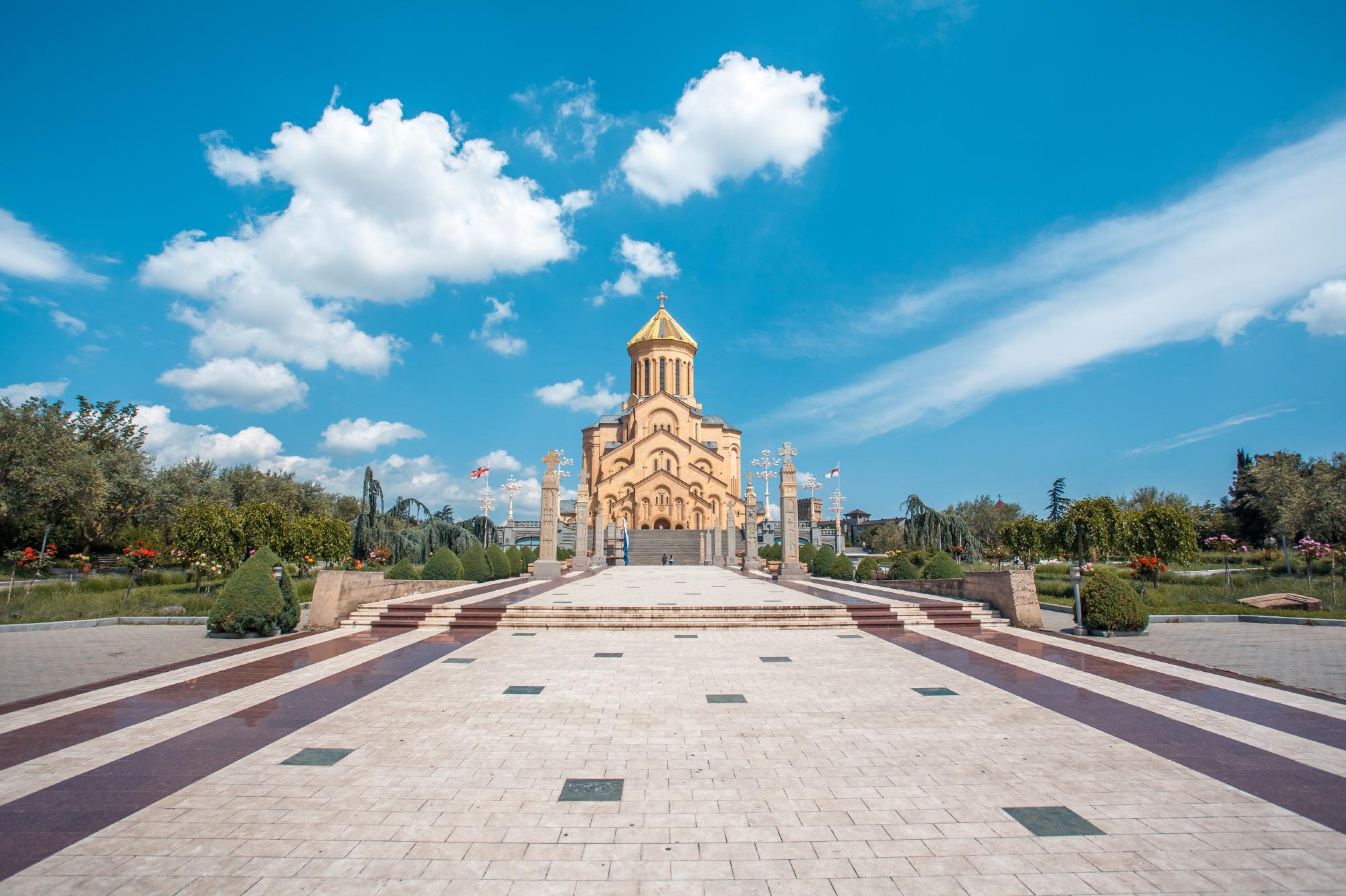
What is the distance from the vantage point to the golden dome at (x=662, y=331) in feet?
187

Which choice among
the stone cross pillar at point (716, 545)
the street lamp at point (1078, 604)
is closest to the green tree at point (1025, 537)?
the stone cross pillar at point (716, 545)

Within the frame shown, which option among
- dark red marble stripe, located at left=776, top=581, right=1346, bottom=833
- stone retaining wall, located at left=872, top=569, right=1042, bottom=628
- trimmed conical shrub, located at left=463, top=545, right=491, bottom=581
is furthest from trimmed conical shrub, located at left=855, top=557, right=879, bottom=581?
dark red marble stripe, located at left=776, top=581, right=1346, bottom=833

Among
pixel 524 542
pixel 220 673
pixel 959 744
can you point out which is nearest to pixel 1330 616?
pixel 959 744

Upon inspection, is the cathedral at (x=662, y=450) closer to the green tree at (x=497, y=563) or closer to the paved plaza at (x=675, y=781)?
the green tree at (x=497, y=563)

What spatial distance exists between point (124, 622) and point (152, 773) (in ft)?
45.0

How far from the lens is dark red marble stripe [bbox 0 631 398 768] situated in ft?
16.4

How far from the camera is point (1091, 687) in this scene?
22.7 ft

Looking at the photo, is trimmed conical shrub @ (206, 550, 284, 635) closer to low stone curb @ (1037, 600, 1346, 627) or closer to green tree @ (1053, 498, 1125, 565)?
low stone curb @ (1037, 600, 1346, 627)

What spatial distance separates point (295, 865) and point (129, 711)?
13.7ft

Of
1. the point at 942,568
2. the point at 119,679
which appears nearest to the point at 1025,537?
the point at 942,568

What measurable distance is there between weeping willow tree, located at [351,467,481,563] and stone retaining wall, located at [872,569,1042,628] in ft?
70.8

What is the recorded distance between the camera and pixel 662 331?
57844 millimetres

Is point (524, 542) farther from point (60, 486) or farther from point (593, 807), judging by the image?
point (593, 807)

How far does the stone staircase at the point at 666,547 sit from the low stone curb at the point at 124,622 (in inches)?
1012
